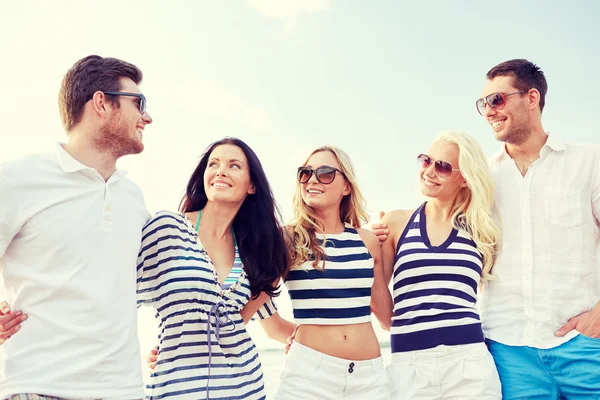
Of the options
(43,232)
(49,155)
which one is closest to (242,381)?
(43,232)

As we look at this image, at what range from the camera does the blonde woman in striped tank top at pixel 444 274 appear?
4.59m

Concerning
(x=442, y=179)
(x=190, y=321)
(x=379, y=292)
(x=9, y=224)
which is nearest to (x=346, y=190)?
(x=442, y=179)

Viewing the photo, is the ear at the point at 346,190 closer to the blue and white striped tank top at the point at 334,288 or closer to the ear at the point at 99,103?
the blue and white striped tank top at the point at 334,288

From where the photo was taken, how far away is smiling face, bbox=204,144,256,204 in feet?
15.9

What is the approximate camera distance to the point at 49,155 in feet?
11.9

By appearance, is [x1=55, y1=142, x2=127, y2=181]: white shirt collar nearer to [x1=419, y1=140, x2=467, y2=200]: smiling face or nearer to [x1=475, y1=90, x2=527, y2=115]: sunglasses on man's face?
[x1=419, y1=140, x2=467, y2=200]: smiling face

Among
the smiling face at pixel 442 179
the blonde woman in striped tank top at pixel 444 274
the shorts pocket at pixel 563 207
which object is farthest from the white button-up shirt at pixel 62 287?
the shorts pocket at pixel 563 207

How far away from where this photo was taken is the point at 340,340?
15.4 feet

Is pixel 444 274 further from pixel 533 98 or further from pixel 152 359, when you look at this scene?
pixel 152 359

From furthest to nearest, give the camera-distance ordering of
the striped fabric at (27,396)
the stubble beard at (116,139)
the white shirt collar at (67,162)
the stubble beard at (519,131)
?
the stubble beard at (519,131) → the stubble beard at (116,139) → the white shirt collar at (67,162) → the striped fabric at (27,396)

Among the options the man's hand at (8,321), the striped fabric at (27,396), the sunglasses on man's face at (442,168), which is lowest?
the striped fabric at (27,396)

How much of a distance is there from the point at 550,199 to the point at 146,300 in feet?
11.6

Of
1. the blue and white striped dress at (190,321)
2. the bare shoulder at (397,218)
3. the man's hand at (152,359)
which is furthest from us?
the bare shoulder at (397,218)

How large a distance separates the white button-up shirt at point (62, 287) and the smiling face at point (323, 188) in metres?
2.14
